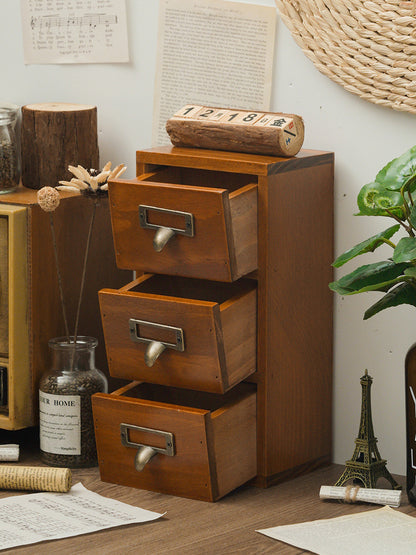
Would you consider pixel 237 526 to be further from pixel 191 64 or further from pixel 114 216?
pixel 191 64

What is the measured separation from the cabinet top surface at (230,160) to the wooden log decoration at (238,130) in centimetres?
1

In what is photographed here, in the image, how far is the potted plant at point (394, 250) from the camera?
57.1 inches

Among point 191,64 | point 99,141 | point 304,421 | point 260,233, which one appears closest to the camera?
point 260,233

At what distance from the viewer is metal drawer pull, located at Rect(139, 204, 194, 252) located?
150 cm

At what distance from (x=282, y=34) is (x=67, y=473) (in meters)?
0.84

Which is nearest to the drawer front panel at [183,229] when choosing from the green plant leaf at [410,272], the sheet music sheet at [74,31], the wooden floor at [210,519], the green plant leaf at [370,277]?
the green plant leaf at [370,277]

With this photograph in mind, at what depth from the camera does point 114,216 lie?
158 centimetres

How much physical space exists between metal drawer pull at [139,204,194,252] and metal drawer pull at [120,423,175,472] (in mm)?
289

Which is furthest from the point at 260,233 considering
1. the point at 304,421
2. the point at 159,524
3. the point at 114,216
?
the point at 159,524

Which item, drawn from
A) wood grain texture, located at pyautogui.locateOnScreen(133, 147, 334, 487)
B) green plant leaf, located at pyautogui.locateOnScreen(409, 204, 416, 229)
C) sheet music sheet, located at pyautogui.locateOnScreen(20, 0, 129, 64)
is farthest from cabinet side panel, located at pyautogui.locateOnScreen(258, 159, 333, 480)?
sheet music sheet, located at pyautogui.locateOnScreen(20, 0, 129, 64)

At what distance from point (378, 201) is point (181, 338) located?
36 cm

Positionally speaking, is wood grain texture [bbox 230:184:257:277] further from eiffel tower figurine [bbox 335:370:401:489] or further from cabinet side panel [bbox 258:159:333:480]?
eiffel tower figurine [bbox 335:370:401:489]

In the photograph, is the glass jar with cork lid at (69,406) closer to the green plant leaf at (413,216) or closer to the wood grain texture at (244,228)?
the wood grain texture at (244,228)

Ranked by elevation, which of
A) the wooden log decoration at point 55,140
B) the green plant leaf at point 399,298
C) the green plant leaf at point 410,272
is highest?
the wooden log decoration at point 55,140
